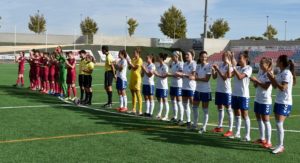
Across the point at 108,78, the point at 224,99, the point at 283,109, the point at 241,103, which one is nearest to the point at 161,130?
the point at 224,99

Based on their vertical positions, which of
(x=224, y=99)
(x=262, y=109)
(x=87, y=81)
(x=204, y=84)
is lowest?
(x=262, y=109)

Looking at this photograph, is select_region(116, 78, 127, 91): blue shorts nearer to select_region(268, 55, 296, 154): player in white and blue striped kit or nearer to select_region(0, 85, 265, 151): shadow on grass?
select_region(0, 85, 265, 151): shadow on grass

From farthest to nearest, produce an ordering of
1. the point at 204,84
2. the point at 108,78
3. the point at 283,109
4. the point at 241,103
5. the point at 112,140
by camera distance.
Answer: the point at 108,78
the point at 204,84
the point at 241,103
the point at 112,140
the point at 283,109

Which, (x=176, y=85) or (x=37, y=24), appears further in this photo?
(x=37, y=24)

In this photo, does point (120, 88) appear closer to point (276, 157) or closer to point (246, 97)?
point (246, 97)

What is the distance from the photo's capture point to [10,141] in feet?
26.8

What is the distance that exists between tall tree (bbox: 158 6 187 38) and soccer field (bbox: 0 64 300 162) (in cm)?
7088

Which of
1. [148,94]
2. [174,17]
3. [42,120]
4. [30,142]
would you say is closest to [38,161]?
[30,142]

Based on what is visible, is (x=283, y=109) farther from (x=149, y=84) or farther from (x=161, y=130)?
(x=149, y=84)

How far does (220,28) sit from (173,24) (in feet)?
36.2

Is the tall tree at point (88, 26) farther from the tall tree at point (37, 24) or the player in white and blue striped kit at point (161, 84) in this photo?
the player in white and blue striped kit at point (161, 84)

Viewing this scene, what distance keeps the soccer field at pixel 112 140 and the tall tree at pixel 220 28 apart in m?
76.2

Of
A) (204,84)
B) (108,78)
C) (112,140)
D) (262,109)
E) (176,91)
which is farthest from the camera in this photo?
(108,78)

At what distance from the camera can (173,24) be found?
8269 centimetres
